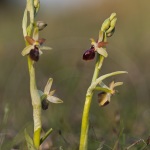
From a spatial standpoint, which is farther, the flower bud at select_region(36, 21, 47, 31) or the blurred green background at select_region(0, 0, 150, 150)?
the blurred green background at select_region(0, 0, 150, 150)

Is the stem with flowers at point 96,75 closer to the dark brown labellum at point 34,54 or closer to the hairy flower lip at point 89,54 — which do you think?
the hairy flower lip at point 89,54

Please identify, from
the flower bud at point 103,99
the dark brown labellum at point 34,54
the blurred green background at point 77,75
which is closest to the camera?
the dark brown labellum at point 34,54

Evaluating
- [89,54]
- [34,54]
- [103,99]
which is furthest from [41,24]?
[103,99]

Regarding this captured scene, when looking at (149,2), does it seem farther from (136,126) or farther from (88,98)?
(88,98)

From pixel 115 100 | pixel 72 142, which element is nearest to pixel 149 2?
pixel 115 100

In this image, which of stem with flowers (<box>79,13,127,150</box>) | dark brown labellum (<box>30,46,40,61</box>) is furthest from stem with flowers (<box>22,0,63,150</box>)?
stem with flowers (<box>79,13,127,150</box>)

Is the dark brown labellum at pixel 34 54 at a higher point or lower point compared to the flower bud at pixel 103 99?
higher

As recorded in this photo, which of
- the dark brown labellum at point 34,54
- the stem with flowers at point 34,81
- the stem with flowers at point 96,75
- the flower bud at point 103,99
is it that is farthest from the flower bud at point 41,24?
the flower bud at point 103,99

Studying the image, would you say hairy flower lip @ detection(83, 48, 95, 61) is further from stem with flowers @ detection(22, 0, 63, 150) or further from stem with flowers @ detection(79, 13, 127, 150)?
stem with flowers @ detection(22, 0, 63, 150)

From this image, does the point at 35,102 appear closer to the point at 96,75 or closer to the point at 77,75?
the point at 96,75
